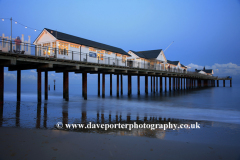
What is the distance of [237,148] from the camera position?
19.6 feet

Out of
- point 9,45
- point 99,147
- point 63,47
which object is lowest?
point 99,147

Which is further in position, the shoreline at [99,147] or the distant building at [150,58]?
the distant building at [150,58]

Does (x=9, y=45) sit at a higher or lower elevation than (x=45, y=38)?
lower

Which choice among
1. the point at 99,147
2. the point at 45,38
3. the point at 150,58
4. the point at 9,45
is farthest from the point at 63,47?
the point at 150,58

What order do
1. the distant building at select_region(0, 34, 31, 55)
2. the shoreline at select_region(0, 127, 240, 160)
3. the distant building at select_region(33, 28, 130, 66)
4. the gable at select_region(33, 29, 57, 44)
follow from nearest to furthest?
1. the shoreline at select_region(0, 127, 240, 160)
2. the distant building at select_region(0, 34, 31, 55)
3. the distant building at select_region(33, 28, 130, 66)
4. the gable at select_region(33, 29, 57, 44)

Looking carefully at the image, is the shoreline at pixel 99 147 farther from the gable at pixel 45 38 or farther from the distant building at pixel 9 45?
the gable at pixel 45 38

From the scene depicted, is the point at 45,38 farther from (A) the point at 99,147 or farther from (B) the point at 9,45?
(A) the point at 99,147

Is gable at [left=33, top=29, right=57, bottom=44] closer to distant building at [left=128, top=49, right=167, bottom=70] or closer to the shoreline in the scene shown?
the shoreline

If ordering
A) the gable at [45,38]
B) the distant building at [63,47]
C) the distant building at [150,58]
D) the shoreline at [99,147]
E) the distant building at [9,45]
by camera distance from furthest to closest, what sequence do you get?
the distant building at [150,58] → the gable at [45,38] → the distant building at [63,47] → the distant building at [9,45] → the shoreline at [99,147]

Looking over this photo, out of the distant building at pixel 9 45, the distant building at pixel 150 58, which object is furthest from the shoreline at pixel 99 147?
the distant building at pixel 150 58

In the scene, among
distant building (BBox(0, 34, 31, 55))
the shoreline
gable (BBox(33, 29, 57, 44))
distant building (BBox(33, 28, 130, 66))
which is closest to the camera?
the shoreline

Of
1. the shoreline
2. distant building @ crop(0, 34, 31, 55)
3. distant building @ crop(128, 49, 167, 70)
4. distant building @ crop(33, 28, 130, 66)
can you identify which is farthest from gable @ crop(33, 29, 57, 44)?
distant building @ crop(128, 49, 167, 70)

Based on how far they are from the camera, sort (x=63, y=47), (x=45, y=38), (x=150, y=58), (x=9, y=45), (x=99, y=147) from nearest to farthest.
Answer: (x=99, y=147) < (x=9, y=45) < (x=63, y=47) < (x=45, y=38) < (x=150, y=58)

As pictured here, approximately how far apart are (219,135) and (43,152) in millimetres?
6942
